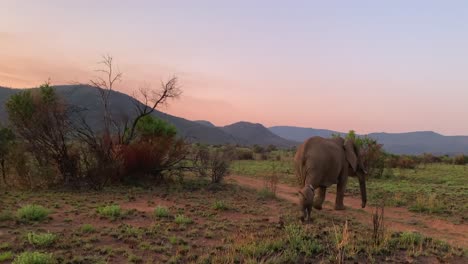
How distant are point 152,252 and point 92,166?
9.27 meters

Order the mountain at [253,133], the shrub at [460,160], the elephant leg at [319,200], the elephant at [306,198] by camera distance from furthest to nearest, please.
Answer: the mountain at [253,133], the shrub at [460,160], the elephant leg at [319,200], the elephant at [306,198]

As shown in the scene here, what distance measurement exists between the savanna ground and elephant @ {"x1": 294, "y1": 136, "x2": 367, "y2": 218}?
901mm

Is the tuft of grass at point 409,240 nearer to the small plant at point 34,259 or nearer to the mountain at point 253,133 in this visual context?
the small plant at point 34,259

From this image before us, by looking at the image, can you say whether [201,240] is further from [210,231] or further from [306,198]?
[306,198]

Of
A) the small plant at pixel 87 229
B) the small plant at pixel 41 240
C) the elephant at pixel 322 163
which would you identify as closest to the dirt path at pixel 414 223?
the elephant at pixel 322 163

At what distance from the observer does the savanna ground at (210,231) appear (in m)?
6.69

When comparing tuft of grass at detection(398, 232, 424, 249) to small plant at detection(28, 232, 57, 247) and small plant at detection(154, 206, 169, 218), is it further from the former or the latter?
small plant at detection(28, 232, 57, 247)

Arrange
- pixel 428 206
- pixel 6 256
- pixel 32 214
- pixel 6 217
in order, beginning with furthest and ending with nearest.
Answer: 1. pixel 428 206
2. pixel 32 214
3. pixel 6 217
4. pixel 6 256

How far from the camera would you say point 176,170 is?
18203 millimetres

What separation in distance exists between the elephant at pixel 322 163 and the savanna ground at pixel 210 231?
0.90 m

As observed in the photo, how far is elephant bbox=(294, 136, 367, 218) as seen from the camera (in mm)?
10172

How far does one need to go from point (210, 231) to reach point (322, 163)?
3657 millimetres

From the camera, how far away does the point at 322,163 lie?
33.7 feet

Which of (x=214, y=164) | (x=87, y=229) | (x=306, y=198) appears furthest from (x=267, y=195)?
(x=87, y=229)
